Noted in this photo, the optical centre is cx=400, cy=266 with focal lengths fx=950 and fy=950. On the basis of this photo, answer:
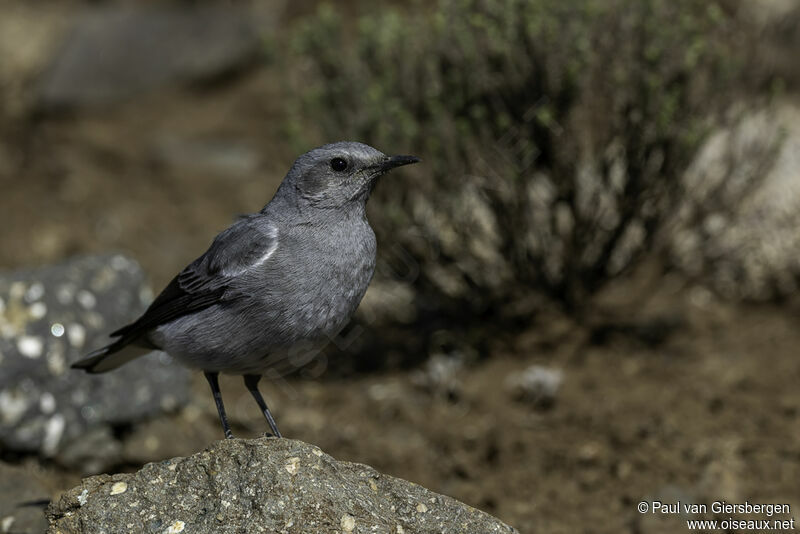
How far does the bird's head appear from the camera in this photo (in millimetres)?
4434

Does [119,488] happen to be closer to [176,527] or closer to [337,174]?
[176,527]

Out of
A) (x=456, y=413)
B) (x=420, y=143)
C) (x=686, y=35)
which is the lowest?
(x=456, y=413)

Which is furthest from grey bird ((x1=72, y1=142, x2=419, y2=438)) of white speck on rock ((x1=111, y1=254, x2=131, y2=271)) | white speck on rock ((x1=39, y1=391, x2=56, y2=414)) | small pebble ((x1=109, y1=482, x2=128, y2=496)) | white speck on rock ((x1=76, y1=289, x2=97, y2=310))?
white speck on rock ((x1=111, y1=254, x2=131, y2=271))

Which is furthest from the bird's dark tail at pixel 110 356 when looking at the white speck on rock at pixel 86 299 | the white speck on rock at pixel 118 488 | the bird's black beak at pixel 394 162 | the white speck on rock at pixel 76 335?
the bird's black beak at pixel 394 162

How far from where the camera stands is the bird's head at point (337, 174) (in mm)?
4434

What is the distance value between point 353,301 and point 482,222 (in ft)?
11.5

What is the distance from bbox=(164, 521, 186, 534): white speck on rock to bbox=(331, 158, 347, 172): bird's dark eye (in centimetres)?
178

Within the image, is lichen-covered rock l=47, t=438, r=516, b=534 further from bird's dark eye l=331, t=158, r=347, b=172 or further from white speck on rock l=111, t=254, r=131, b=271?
white speck on rock l=111, t=254, r=131, b=271

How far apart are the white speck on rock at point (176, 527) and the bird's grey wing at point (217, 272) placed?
45.8 inches

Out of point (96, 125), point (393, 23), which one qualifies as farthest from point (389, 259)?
point (96, 125)

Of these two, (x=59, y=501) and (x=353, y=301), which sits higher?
(x=353, y=301)

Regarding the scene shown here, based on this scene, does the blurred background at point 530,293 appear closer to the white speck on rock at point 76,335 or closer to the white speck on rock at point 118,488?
the white speck on rock at point 76,335

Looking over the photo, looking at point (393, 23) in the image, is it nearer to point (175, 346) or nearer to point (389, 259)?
point (389, 259)

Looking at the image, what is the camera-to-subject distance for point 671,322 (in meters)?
7.45
